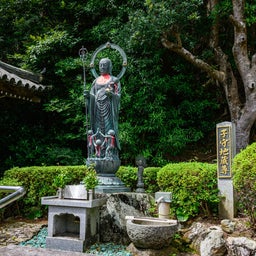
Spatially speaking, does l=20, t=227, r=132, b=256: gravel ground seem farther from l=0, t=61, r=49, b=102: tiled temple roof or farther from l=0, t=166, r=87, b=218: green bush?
l=0, t=61, r=49, b=102: tiled temple roof

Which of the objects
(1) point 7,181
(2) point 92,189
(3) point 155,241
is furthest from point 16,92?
(3) point 155,241

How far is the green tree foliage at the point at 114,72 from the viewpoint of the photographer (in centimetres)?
1057

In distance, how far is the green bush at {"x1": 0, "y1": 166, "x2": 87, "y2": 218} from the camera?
8094 millimetres

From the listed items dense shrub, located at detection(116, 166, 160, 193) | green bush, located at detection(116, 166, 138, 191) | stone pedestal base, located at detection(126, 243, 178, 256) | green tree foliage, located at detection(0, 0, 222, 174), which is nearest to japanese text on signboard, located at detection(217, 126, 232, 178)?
dense shrub, located at detection(116, 166, 160, 193)

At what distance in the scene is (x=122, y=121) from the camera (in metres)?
11.4

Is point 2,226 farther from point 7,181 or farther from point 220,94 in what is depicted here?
point 220,94

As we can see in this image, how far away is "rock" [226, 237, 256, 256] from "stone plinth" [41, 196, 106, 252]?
7.75 feet

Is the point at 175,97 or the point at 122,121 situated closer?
the point at 122,121

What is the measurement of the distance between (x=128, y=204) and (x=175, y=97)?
22.5 feet

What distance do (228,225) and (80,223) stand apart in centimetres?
275

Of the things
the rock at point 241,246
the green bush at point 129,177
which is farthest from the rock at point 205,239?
the green bush at point 129,177

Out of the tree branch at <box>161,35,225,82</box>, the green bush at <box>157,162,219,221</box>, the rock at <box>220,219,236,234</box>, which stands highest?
the tree branch at <box>161,35,225,82</box>

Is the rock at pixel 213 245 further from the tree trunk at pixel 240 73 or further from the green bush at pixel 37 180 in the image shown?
the tree trunk at pixel 240 73

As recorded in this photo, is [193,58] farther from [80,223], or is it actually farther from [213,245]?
[80,223]
